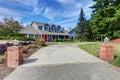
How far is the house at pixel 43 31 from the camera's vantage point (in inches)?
1847

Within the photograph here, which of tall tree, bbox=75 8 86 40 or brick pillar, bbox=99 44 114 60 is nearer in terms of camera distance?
brick pillar, bbox=99 44 114 60

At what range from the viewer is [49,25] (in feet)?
170

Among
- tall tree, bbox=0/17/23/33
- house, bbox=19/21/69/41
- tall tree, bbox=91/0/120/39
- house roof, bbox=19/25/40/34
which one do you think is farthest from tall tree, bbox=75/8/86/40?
tall tree, bbox=0/17/23/33

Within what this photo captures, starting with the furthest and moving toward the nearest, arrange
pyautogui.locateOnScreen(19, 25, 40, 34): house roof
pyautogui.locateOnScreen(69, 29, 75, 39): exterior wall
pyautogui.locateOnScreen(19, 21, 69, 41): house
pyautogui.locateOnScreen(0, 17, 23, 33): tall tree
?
pyautogui.locateOnScreen(69, 29, 75, 39): exterior wall → pyautogui.locateOnScreen(0, 17, 23, 33): tall tree → pyautogui.locateOnScreen(19, 21, 69, 41): house → pyautogui.locateOnScreen(19, 25, 40, 34): house roof

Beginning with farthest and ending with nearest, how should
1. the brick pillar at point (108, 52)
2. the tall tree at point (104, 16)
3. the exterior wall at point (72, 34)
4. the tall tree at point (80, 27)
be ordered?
the exterior wall at point (72, 34) < the tall tree at point (80, 27) < the tall tree at point (104, 16) < the brick pillar at point (108, 52)

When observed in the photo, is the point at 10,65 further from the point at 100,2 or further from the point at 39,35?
the point at 39,35

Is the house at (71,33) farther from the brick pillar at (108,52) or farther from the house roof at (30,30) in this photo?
the brick pillar at (108,52)

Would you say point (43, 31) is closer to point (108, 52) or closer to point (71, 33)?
point (71, 33)

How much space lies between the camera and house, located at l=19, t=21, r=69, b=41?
46.9 m

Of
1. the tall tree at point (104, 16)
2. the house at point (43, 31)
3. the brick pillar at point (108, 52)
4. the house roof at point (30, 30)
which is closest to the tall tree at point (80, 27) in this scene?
the house at point (43, 31)

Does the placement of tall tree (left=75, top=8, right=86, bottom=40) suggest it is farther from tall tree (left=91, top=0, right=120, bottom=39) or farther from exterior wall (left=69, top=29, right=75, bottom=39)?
tall tree (left=91, top=0, right=120, bottom=39)

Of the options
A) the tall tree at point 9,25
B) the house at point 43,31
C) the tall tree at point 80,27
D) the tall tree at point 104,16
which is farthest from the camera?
the tall tree at point 80,27

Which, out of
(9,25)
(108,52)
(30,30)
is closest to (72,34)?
(30,30)

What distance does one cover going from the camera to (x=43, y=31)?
49500 millimetres
